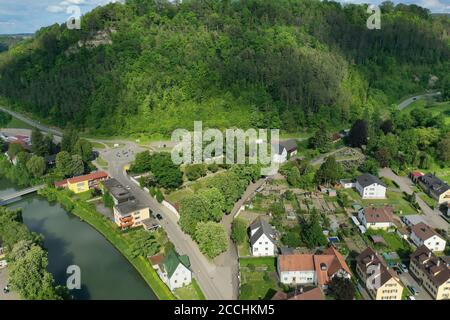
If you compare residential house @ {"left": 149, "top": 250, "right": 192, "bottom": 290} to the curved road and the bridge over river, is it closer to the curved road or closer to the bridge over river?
the curved road

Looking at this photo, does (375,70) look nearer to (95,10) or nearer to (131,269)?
(95,10)

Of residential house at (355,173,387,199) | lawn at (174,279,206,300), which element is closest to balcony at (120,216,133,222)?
lawn at (174,279,206,300)

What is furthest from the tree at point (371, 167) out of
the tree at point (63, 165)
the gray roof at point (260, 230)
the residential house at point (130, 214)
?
the tree at point (63, 165)

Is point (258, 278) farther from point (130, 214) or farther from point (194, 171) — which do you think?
point (194, 171)

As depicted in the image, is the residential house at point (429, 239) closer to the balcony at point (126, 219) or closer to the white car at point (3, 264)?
the balcony at point (126, 219)

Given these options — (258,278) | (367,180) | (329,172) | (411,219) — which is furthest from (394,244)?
(258,278)

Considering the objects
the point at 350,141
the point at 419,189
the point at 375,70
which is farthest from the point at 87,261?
the point at 375,70

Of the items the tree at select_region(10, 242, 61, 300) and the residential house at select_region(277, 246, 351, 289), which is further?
the residential house at select_region(277, 246, 351, 289)
